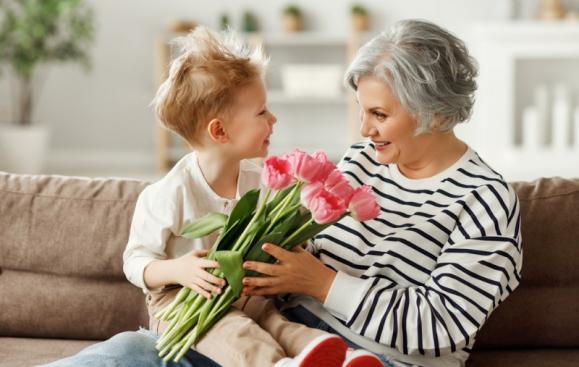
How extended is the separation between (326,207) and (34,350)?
99cm

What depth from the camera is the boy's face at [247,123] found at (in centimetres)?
198

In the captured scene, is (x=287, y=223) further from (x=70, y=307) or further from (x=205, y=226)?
(x=70, y=307)

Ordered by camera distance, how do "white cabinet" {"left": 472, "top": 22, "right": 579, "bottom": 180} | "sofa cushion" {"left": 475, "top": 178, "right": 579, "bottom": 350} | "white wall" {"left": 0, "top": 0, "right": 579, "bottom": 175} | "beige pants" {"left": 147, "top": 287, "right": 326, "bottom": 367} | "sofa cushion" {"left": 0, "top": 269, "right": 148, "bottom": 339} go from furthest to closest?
1. "white wall" {"left": 0, "top": 0, "right": 579, "bottom": 175}
2. "white cabinet" {"left": 472, "top": 22, "right": 579, "bottom": 180}
3. "sofa cushion" {"left": 0, "top": 269, "right": 148, "bottom": 339}
4. "sofa cushion" {"left": 475, "top": 178, "right": 579, "bottom": 350}
5. "beige pants" {"left": 147, "top": 287, "right": 326, "bottom": 367}

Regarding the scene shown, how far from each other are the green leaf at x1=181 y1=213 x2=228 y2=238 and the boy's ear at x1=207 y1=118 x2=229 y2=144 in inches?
12.3

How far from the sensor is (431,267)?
1.79 metres

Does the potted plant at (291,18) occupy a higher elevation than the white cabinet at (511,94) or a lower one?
higher

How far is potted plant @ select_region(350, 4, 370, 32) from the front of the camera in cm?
665

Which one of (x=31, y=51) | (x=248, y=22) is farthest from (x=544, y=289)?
(x=248, y=22)

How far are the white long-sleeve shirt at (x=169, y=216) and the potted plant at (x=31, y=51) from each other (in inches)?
172

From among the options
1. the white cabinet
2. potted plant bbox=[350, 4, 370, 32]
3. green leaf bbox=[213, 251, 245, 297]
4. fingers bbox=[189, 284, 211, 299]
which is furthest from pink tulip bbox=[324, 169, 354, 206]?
potted plant bbox=[350, 4, 370, 32]

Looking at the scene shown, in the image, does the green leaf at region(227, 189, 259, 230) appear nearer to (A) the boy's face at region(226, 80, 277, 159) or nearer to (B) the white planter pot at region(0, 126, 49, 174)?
(A) the boy's face at region(226, 80, 277, 159)

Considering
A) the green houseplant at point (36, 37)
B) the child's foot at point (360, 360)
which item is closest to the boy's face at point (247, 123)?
the child's foot at point (360, 360)

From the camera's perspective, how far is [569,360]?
202 centimetres

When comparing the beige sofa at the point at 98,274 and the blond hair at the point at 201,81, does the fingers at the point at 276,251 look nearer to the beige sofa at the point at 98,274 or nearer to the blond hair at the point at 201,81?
the blond hair at the point at 201,81
